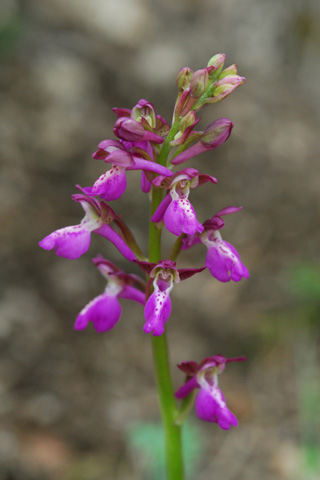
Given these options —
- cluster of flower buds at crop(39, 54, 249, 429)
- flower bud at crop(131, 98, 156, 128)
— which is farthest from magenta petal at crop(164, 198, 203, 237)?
flower bud at crop(131, 98, 156, 128)

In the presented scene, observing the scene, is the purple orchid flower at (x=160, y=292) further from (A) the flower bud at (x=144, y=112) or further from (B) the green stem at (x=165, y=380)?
(A) the flower bud at (x=144, y=112)

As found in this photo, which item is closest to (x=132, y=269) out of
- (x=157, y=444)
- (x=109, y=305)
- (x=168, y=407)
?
(x=157, y=444)

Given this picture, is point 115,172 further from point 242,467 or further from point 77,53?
point 77,53

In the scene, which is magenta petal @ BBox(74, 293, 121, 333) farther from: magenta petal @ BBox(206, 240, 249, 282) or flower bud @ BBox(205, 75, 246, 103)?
flower bud @ BBox(205, 75, 246, 103)

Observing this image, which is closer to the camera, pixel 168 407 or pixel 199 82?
pixel 199 82

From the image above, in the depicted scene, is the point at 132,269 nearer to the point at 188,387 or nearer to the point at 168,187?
the point at 188,387

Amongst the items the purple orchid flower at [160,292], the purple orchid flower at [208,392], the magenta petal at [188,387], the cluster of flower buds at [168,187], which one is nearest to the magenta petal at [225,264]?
the cluster of flower buds at [168,187]

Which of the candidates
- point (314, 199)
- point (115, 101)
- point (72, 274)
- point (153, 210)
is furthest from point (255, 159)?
point (153, 210)
